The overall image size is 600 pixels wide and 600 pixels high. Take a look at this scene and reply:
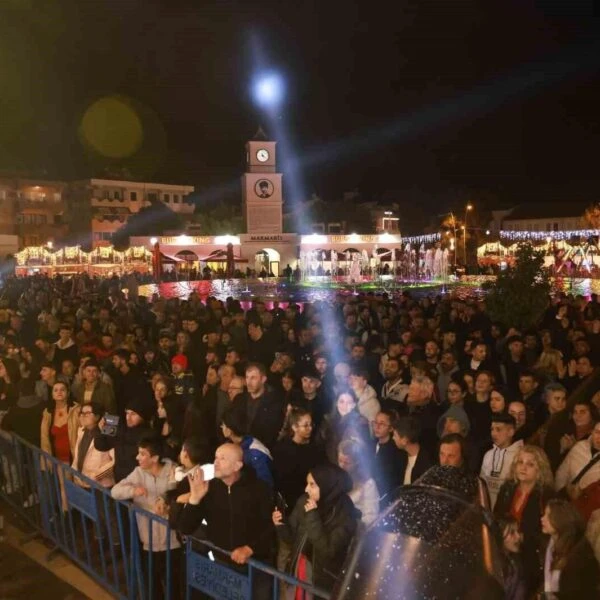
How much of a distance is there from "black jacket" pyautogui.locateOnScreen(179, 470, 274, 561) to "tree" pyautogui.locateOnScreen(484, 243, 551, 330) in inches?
453

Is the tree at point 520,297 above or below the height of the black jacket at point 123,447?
above

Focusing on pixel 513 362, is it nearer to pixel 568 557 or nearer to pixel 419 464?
pixel 419 464

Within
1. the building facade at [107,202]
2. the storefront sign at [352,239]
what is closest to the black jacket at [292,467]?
the storefront sign at [352,239]

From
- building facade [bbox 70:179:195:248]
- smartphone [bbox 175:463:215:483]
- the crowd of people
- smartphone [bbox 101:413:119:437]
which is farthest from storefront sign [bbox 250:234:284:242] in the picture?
smartphone [bbox 175:463:215:483]

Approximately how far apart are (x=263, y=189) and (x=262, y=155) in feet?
10.7

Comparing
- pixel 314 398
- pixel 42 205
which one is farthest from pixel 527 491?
pixel 42 205

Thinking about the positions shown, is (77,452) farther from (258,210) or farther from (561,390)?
(258,210)

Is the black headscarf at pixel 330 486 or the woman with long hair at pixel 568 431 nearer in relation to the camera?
the black headscarf at pixel 330 486

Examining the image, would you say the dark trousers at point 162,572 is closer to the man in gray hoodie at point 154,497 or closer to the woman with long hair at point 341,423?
the man in gray hoodie at point 154,497

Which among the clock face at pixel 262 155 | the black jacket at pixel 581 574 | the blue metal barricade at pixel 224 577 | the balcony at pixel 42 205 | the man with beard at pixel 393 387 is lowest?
the blue metal barricade at pixel 224 577

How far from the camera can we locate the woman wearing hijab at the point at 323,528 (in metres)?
3.85

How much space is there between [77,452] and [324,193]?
291 feet

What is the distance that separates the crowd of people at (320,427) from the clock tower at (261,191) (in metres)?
45.7

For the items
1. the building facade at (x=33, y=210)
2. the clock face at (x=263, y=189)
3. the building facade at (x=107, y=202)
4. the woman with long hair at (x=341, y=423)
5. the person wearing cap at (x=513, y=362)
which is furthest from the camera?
the building facade at (x=107, y=202)
